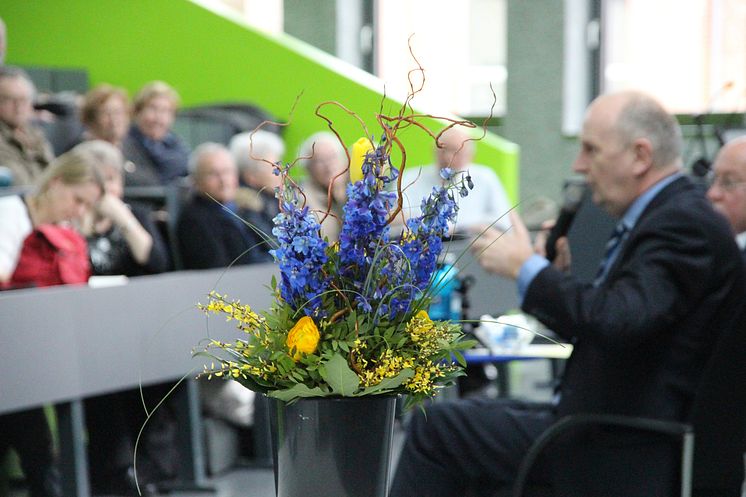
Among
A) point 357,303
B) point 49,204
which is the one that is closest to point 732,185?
point 357,303

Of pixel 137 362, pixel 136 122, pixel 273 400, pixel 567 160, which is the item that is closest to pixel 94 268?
pixel 137 362

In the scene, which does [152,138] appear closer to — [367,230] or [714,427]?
[714,427]

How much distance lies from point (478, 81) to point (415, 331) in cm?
881

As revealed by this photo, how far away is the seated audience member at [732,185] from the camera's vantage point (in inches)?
122

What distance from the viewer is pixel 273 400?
137 centimetres

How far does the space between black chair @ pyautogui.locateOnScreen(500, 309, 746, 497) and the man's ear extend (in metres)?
0.47

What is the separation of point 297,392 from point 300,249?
0.53 ft

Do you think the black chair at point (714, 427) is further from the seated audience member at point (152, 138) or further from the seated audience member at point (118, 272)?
the seated audience member at point (152, 138)

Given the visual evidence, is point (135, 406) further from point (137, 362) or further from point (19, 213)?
point (19, 213)

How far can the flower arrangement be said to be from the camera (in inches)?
51.9

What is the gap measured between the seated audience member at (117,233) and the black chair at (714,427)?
2.55 metres

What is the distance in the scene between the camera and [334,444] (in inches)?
52.5

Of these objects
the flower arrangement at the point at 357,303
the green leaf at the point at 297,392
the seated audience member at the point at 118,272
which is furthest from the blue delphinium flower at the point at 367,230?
the seated audience member at the point at 118,272

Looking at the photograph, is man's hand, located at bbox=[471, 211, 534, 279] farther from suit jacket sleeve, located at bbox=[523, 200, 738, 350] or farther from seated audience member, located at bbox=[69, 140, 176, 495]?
seated audience member, located at bbox=[69, 140, 176, 495]
